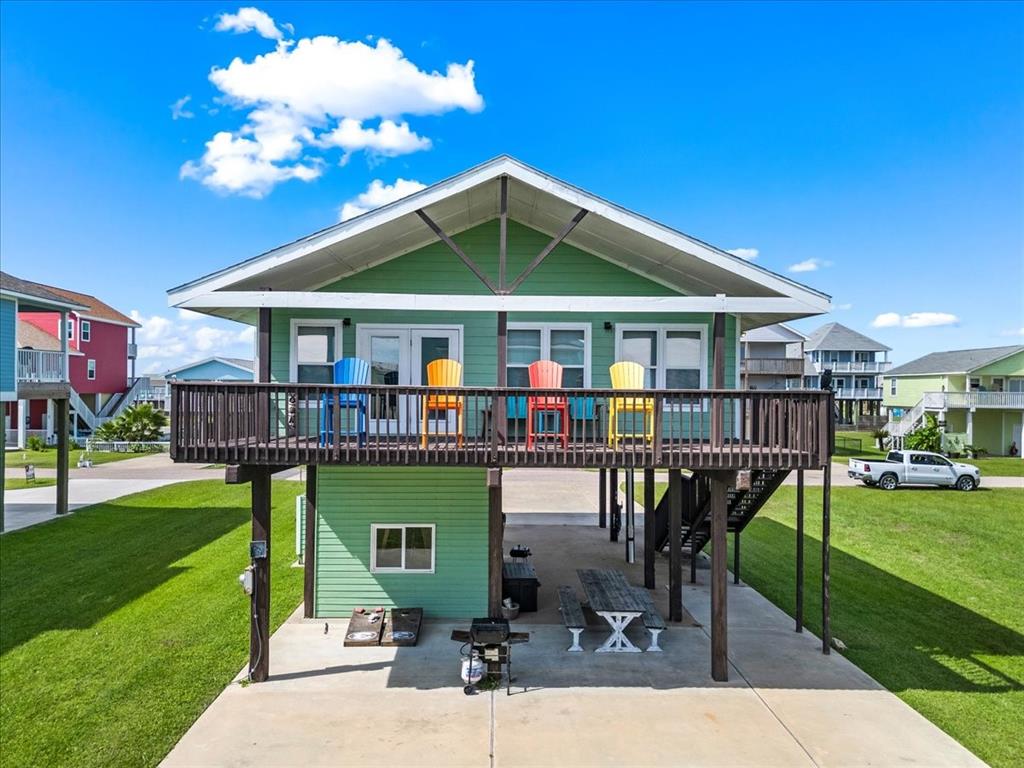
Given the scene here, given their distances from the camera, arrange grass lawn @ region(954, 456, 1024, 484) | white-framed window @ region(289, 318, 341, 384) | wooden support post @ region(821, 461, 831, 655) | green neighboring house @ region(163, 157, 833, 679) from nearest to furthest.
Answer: wooden support post @ region(821, 461, 831, 655)
green neighboring house @ region(163, 157, 833, 679)
white-framed window @ region(289, 318, 341, 384)
grass lawn @ region(954, 456, 1024, 484)

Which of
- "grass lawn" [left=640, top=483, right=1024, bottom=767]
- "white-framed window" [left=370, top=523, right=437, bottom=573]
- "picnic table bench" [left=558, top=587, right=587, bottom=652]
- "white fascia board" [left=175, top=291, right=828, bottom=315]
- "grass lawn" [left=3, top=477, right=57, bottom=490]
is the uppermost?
"white fascia board" [left=175, top=291, right=828, bottom=315]

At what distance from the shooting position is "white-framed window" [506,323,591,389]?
422 inches

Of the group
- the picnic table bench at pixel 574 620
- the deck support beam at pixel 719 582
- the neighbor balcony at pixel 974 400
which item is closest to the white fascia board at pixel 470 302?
the deck support beam at pixel 719 582

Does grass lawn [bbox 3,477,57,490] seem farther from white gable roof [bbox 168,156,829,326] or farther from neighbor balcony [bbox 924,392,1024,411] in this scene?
neighbor balcony [bbox 924,392,1024,411]

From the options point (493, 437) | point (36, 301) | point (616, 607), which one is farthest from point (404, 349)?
point (36, 301)

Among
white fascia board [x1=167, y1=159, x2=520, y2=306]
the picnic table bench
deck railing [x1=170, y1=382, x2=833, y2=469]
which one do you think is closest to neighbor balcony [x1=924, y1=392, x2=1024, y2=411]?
deck railing [x1=170, y1=382, x2=833, y2=469]

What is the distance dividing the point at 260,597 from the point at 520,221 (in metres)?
7.38

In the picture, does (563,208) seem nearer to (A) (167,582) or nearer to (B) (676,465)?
(B) (676,465)

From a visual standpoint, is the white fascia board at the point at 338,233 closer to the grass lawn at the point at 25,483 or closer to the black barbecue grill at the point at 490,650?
the black barbecue grill at the point at 490,650

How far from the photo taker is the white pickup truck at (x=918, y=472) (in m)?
24.8

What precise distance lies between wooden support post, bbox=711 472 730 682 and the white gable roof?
299 centimetres

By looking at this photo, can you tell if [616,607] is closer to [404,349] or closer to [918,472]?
[404,349]

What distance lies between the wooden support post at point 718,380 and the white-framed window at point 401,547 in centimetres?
528

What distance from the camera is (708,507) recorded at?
12.5m
